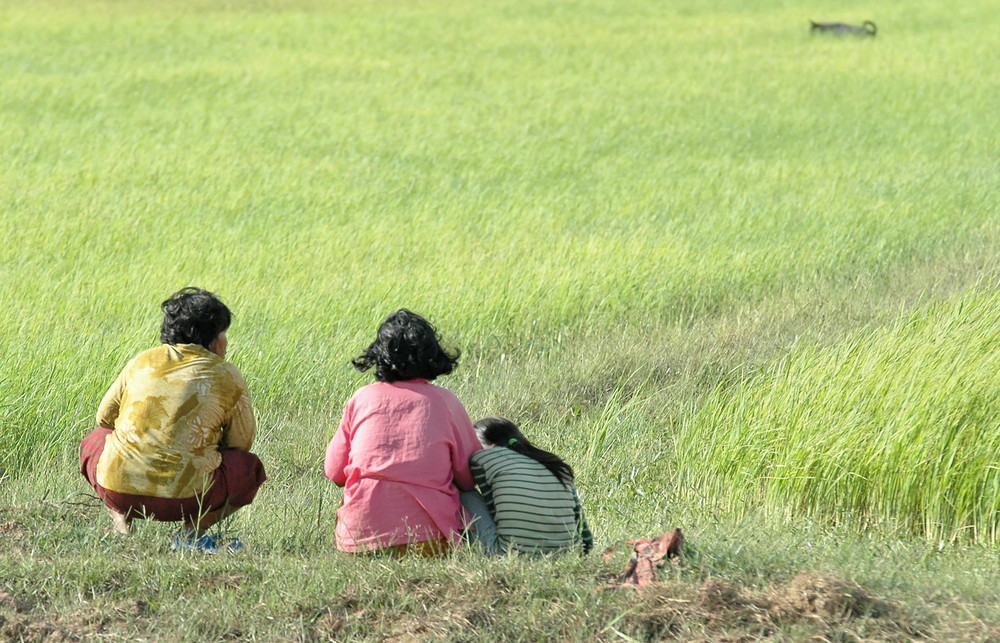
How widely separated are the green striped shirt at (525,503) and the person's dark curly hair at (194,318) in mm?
928

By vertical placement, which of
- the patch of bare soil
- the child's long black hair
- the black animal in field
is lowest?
the patch of bare soil

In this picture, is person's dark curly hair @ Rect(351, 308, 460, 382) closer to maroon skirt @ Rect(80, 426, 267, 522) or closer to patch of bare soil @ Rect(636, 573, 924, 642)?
maroon skirt @ Rect(80, 426, 267, 522)

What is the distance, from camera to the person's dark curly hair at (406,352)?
3803mm

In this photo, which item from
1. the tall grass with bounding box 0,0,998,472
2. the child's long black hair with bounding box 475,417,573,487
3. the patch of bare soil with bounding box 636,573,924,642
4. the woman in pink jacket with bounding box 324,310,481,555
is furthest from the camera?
the tall grass with bounding box 0,0,998,472

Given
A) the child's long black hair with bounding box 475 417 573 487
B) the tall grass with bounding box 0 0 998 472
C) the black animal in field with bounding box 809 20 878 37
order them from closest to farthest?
the child's long black hair with bounding box 475 417 573 487 < the tall grass with bounding box 0 0 998 472 < the black animal in field with bounding box 809 20 878 37

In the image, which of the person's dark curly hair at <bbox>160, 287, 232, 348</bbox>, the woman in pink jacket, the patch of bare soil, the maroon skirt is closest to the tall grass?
the maroon skirt

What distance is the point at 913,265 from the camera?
328 inches

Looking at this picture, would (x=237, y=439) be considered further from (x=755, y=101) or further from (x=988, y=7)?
(x=988, y=7)

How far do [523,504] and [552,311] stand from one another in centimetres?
339

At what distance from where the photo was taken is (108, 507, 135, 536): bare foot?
397 cm

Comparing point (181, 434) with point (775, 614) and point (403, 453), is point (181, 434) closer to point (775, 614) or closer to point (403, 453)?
point (403, 453)

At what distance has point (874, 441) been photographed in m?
4.52

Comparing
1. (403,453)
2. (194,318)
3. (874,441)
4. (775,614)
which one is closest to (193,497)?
(194,318)

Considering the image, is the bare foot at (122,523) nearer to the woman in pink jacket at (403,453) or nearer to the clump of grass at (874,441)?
the woman in pink jacket at (403,453)
